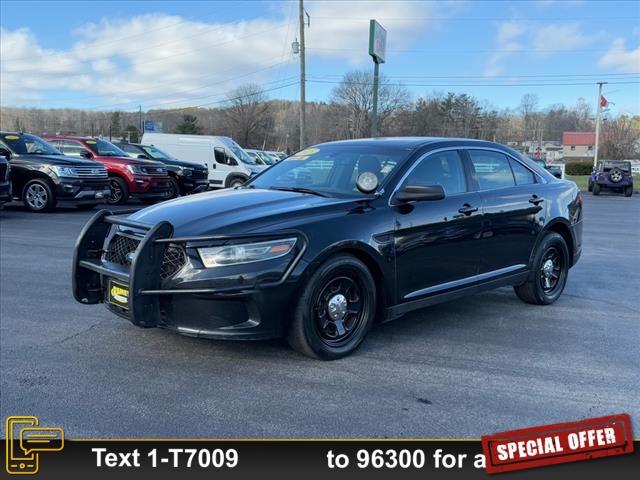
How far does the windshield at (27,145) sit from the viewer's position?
13.9 m

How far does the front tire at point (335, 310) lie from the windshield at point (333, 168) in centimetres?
71

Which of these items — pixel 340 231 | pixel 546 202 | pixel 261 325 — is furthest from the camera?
pixel 546 202

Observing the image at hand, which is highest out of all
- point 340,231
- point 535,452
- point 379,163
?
point 379,163

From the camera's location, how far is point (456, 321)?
5.38 meters

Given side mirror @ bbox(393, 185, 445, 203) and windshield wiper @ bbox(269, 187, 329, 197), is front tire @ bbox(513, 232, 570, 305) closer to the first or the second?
side mirror @ bbox(393, 185, 445, 203)

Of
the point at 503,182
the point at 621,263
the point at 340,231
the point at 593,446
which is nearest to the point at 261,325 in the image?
the point at 340,231

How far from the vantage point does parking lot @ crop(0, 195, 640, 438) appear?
11.1ft

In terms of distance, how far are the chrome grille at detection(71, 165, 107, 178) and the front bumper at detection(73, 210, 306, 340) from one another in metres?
10.7

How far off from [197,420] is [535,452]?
73.6 inches

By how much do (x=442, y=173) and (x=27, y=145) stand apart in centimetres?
1230

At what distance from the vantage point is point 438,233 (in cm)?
478

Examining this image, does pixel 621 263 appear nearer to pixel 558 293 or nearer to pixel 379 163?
pixel 558 293

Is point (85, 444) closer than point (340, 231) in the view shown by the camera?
Yes

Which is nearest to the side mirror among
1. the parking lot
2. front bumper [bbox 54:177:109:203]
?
the parking lot
